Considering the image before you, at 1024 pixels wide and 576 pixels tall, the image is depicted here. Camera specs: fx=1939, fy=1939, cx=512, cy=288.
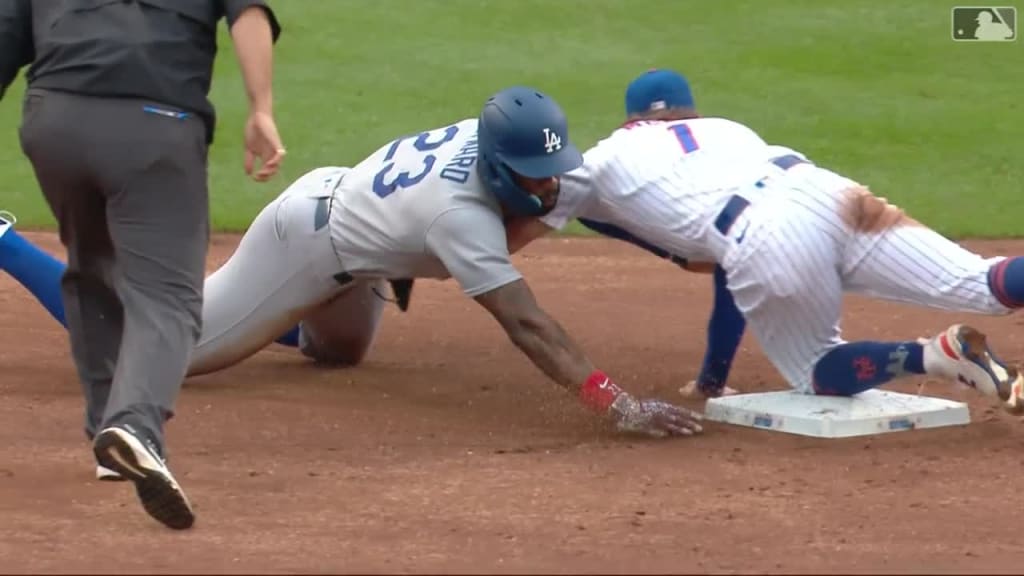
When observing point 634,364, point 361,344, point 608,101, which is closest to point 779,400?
point 634,364

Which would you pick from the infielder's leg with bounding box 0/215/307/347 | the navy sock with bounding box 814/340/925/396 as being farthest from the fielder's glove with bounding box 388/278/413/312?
the navy sock with bounding box 814/340/925/396

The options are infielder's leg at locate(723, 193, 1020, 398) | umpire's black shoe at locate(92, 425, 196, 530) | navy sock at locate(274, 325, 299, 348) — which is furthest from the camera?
navy sock at locate(274, 325, 299, 348)

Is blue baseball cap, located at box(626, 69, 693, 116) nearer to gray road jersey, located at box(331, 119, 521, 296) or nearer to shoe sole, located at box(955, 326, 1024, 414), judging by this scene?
gray road jersey, located at box(331, 119, 521, 296)

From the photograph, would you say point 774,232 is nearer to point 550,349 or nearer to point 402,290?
point 550,349

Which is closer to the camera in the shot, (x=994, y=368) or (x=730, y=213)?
(x=994, y=368)

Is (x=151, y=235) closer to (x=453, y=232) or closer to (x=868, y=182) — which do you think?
(x=453, y=232)

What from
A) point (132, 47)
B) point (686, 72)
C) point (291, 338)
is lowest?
point (686, 72)

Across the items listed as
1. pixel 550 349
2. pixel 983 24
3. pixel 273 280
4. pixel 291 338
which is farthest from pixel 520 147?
pixel 983 24

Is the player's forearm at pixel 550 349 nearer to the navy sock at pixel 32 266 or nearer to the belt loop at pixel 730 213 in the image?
the belt loop at pixel 730 213
